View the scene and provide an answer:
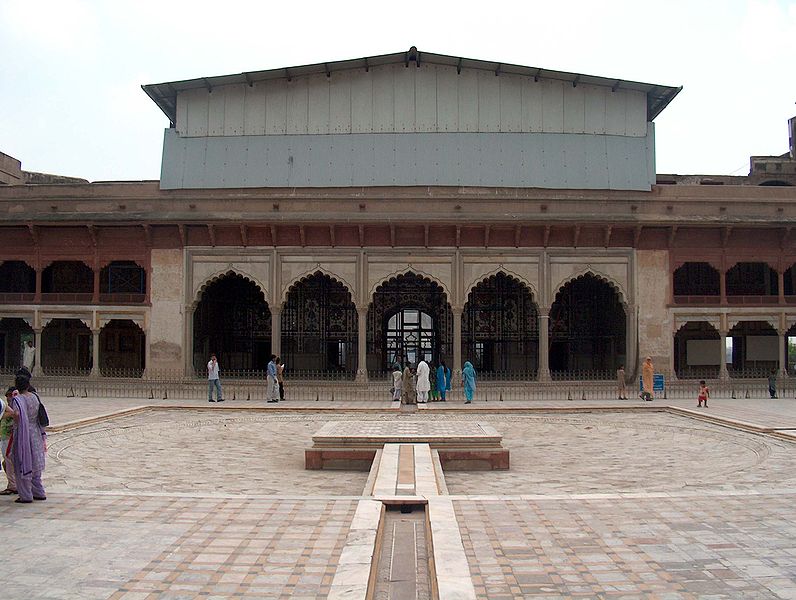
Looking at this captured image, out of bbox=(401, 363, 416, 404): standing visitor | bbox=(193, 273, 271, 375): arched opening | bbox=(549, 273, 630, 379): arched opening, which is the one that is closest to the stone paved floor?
bbox=(401, 363, 416, 404): standing visitor

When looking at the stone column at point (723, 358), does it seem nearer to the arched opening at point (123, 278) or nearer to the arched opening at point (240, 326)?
the arched opening at point (240, 326)

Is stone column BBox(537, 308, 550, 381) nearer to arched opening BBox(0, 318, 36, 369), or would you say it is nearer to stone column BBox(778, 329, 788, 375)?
stone column BBox(778, 329, 788, 375)

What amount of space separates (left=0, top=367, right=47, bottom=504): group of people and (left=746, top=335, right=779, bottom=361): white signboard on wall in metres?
22.6

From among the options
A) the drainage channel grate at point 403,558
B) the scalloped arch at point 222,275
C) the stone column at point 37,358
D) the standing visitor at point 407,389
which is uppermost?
the scalloped arch at point 222,275

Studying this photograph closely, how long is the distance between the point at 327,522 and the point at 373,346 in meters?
18.9

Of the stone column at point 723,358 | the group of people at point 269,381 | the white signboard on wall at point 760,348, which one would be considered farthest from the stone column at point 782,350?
the group of people at point 269,381

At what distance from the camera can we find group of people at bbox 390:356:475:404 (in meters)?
16.9

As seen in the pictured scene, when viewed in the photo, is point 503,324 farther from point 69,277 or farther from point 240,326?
point 69,277

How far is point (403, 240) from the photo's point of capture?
21.1m

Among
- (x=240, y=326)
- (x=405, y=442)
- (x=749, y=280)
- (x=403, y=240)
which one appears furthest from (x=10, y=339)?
(x=749, y=280)

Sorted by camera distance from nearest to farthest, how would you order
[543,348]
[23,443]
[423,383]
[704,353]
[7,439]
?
[23,443], [7,439], [423,383], [543,348], [704,353]

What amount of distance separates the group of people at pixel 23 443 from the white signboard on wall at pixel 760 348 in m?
22.6

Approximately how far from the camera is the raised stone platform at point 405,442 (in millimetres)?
9594

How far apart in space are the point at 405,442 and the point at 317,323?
15.1 meters
